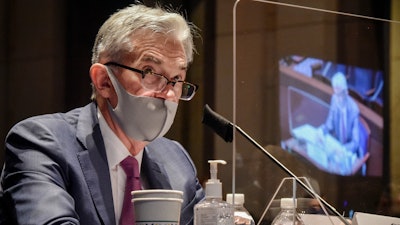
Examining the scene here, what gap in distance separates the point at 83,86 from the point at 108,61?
105cm

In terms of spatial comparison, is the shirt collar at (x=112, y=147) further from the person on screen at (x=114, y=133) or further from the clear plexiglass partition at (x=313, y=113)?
the clear plexiglass partition at (x=313, y=113)

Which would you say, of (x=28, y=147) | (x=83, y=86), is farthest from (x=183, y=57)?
(x=83, y=86)

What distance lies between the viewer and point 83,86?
2.79 metres

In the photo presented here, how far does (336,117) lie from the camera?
2.12m

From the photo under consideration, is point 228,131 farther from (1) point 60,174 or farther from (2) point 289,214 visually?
(1) point 60,174

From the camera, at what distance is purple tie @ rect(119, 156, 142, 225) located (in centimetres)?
161

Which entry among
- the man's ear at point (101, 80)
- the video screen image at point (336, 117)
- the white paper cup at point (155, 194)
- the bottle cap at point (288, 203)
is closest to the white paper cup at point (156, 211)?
the white paper cup at point (155, 194)

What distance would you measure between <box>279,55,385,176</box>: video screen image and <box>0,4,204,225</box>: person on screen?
45cm

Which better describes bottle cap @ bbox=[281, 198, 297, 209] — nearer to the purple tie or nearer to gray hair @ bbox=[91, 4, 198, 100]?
the purple tie

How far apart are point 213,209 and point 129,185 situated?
1.02 ft

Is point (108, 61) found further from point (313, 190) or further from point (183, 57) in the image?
point (313, 190)

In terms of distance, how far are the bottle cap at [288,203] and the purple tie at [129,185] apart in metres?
0.33

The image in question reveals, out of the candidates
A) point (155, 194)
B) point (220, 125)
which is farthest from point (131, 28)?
point (155, 194)

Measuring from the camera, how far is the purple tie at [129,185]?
63.4 inches
